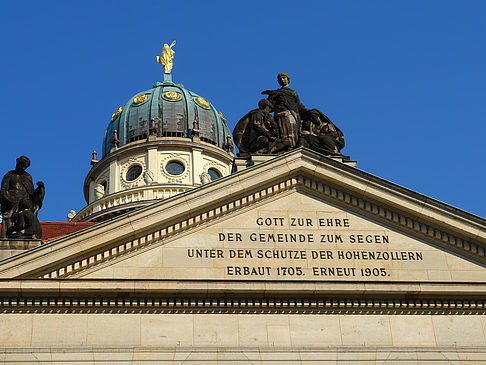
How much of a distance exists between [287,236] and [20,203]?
Answer: 7.13m

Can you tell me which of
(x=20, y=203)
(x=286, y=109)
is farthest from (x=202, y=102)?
(x=20, y=203)

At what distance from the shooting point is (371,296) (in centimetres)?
2291

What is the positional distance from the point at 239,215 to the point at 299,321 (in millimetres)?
3361

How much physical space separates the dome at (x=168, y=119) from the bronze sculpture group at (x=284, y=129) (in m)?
33.5

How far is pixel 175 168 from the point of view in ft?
196

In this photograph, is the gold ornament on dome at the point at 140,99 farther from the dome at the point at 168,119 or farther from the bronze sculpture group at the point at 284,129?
the bronze sculpture group at the point at 284,129

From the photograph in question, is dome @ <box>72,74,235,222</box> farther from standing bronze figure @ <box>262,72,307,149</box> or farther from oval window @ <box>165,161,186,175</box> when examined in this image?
standing bronze figure @ <box>262,72,307,149</box>

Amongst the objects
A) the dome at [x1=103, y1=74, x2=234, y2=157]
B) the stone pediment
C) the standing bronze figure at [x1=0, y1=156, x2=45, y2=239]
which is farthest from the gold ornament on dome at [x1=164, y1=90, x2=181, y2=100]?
the stone pediment

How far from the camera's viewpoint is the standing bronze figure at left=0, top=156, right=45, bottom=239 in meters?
23.4

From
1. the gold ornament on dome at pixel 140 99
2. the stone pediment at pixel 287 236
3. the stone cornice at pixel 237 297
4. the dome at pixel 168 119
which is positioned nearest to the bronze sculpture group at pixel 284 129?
the stone pediment at pixel 287 236

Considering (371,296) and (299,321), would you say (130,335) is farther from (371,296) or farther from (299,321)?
(371,296)

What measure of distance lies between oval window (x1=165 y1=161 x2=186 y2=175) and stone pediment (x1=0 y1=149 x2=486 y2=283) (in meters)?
35.1

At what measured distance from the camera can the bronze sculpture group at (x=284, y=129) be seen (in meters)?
26.4

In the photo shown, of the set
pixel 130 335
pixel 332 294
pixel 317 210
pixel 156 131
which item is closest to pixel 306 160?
pixel 317 210
